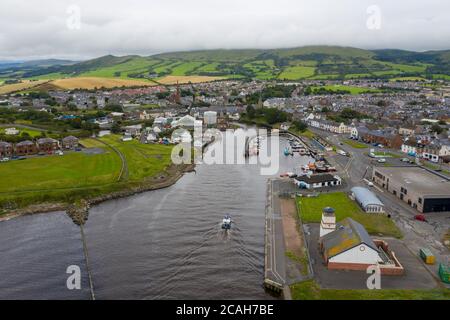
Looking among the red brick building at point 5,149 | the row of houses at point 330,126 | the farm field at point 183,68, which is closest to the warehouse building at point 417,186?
the row of houses at point 330,126

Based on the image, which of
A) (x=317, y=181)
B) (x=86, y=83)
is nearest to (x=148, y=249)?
(x=317, y=181)

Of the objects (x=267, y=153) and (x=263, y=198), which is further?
(x=267, y=153)

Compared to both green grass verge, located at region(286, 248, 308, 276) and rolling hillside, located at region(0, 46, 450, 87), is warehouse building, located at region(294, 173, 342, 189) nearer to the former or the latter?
green grass verge, located at region(286, 248, 308, 276)

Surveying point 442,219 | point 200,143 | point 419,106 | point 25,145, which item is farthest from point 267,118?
point 442,219

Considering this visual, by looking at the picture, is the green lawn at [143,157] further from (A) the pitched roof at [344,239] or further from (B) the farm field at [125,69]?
(B) the farm field at [125,69]

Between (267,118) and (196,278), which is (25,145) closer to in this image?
(196,278)

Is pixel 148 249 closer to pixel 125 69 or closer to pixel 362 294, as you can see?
pixel 362 294
